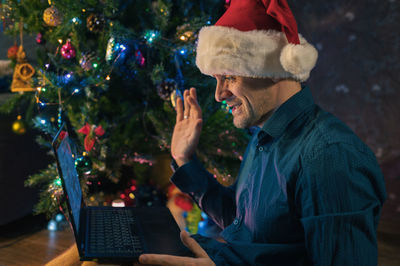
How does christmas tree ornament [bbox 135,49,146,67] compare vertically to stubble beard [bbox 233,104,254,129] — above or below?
above

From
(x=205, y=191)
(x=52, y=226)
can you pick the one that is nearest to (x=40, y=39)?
(x=52, y=226)

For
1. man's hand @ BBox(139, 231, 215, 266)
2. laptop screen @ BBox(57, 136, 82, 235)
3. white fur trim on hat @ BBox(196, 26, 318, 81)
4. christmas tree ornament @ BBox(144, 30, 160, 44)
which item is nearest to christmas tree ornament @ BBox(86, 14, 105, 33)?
christmas tree ornament @ BBox(144, 30, 160, 44)

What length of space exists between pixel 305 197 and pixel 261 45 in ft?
1.31

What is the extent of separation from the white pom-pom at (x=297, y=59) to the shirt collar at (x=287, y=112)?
0.16 feet

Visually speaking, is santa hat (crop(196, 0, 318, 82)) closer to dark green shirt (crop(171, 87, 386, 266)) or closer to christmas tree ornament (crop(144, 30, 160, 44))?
dark green shirt (crop(171, 87, 386, 266))

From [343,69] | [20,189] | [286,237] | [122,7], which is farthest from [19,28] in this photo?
[343,69]

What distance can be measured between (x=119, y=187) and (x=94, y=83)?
70cm

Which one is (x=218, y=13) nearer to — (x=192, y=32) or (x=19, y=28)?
(x=192, y=32)

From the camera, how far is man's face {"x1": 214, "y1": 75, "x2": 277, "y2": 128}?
3.17 feet

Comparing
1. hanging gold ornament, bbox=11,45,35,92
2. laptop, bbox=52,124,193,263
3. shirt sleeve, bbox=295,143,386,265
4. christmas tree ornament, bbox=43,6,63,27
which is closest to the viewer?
shirt sleeve, bbox=295,143,386,265

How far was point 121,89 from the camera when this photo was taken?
204 cm

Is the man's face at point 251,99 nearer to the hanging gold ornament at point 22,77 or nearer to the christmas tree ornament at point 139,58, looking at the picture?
the christmas tree ornament at point 139,58

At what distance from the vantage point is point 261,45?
0.95m

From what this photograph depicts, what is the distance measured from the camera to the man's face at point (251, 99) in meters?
0.97
